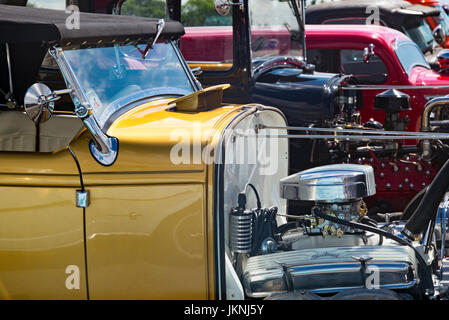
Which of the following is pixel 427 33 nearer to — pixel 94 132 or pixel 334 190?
pixel 334 190

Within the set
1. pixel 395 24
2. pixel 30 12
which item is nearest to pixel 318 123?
pixel 30 12

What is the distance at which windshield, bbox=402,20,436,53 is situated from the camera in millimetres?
9648

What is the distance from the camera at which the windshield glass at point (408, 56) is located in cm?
746

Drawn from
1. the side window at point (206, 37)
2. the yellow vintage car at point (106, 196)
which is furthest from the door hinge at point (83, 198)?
the side window at point (206, 37)

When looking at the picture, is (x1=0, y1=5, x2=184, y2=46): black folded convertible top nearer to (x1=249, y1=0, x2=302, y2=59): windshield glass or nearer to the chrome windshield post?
the chrome windshield post

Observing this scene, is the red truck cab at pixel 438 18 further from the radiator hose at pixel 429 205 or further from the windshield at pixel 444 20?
the radiator hose at pixel 429 205

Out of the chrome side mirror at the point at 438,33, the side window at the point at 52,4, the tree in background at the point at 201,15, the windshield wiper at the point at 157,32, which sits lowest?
the chrome side mirror at the point at 438,33

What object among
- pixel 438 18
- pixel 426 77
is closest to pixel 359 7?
pixel 438 18

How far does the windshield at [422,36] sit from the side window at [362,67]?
2349 mm

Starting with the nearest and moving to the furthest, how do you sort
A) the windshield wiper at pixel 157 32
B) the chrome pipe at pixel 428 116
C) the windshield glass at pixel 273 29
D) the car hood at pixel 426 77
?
the windshield wiper at pixel 157 32, the chrome pipe at pixel 428 116, the windshield glass at pixel 273 29, the car hood at pixel 426 77

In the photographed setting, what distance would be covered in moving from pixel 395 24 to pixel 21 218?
Result: 768 cm

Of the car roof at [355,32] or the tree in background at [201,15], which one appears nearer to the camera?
the tree in background at [201,15]
